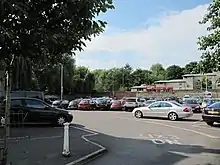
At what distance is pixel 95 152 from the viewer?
11.7 metres

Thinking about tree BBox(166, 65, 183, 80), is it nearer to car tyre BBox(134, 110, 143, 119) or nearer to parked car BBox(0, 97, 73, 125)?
car tyre BBox(134, 110, 143, 119)

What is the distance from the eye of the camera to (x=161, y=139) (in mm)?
15805

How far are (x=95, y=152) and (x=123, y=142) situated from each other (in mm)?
3255

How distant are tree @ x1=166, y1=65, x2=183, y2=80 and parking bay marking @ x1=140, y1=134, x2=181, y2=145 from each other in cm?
14589

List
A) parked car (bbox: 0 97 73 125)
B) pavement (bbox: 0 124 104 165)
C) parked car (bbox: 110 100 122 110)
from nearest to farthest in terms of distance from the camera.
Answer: pavement (bbox: 0 124 104 165) < parked car (bbox: 0 97 73 125) < parked car (bbox: 110 100 122 110)

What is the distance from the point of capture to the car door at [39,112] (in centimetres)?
2042

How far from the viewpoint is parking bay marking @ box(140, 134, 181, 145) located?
1479 centimetres

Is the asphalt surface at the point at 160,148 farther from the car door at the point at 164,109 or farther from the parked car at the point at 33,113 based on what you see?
the car door at the point at 164,109

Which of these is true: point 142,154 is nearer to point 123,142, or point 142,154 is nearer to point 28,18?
point 123,142

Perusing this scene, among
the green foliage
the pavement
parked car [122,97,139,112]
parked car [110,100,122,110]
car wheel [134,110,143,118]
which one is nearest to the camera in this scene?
the green foliage

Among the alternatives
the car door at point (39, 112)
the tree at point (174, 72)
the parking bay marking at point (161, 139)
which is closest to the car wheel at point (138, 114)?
the car door at point (39, 112)

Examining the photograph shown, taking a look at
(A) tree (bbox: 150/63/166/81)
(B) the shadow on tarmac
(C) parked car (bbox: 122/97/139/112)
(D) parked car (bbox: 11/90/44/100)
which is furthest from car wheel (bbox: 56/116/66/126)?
(A) tree (bbox: 150/63/166/81)

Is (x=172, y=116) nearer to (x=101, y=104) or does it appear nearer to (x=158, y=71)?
(x=101, y=104)

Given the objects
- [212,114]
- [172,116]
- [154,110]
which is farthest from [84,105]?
[212,114]
